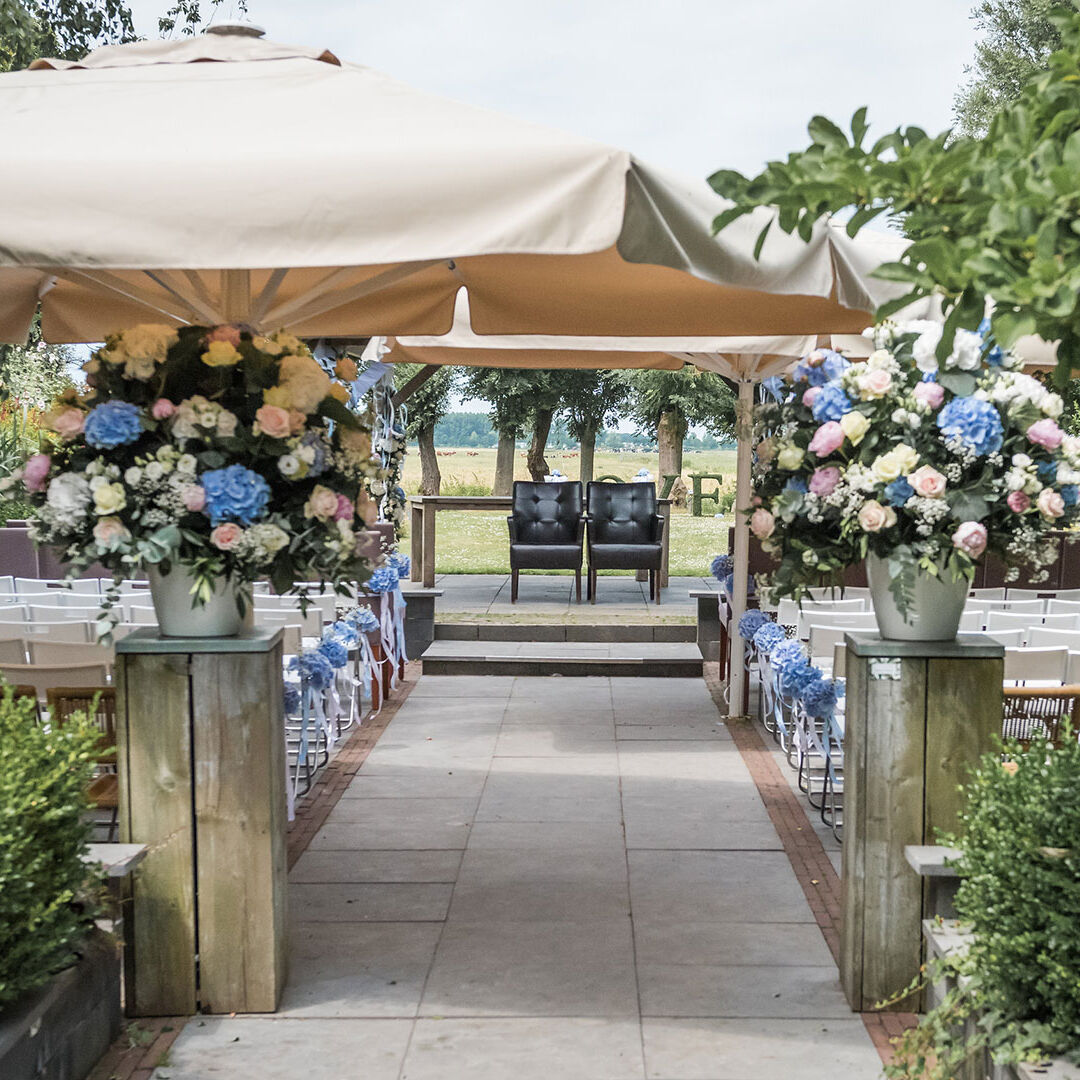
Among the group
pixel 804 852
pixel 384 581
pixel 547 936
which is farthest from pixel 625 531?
pixel 547 936

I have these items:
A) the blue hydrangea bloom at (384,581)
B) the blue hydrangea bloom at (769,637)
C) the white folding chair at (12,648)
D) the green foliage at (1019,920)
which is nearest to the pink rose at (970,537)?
the green foliage at (1019,920)

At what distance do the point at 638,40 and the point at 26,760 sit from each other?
13235 millimetres

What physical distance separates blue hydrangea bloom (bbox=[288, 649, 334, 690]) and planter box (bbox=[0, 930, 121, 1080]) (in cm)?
238

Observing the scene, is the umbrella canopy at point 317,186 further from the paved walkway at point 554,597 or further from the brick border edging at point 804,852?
the paved walkway at point 554,597

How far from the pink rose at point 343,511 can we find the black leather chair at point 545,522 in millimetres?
8883

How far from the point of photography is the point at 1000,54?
76.5 ft

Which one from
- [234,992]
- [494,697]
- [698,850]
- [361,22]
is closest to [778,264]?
[234,992]

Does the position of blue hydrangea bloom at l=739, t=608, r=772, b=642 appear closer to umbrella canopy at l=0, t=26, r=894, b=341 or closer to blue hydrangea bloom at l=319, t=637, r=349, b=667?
blue hydrangea bloom at l=319, t=637, r=349, b=667

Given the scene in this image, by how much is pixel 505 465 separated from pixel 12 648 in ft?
88.1

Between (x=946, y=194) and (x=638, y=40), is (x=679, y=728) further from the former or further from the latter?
(x=638, y=40)

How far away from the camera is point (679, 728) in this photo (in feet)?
25.4

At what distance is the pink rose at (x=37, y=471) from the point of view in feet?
11.6

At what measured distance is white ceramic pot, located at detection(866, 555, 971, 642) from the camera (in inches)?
143

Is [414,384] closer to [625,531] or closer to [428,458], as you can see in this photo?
[625,531]
